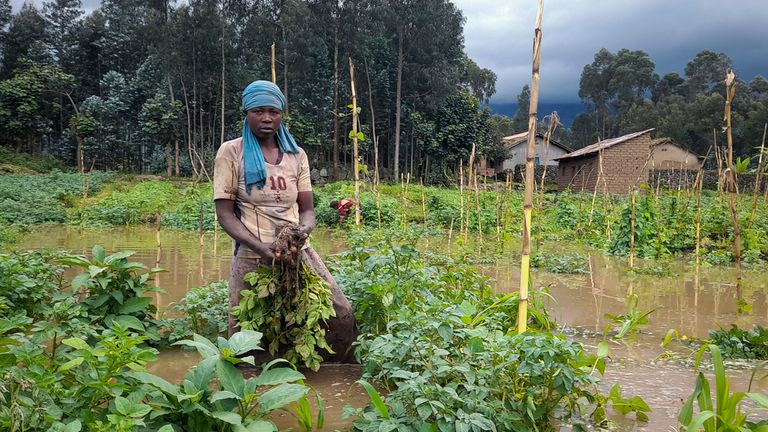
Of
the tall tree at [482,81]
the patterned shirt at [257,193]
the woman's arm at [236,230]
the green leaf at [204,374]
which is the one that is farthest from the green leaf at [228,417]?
the tall tree at [482,81]

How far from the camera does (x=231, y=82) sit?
26156 millimetres

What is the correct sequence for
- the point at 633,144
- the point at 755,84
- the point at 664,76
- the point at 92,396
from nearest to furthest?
the point at 92,396 → the point at 633,144 → the point at 755,84 → the point at 664,76

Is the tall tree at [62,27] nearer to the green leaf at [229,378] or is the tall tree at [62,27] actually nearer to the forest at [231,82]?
the forest at [231,82]

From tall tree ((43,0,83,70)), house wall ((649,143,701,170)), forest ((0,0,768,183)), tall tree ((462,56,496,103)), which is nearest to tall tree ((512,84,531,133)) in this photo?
tall tree ((462,56,496,103))

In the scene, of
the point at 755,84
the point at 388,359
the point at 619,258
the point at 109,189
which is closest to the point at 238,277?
the point at 388,359

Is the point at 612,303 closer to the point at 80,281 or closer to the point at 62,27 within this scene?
the point at 80,281

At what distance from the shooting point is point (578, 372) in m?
2.05

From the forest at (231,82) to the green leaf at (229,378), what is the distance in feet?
62.8

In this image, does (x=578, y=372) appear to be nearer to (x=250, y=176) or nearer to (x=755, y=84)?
(x=250, y=176)

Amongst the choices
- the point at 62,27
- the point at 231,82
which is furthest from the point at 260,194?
the point at 62,27

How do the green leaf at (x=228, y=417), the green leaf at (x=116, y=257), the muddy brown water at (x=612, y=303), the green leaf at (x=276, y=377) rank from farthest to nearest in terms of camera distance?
the green leaf at (x=116, y=257)
the muddy brown water at (x=612, y=303)
the green leaf at (x=276, y=377)
the green leaf at (x=228, y=417)

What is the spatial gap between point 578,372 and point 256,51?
27019mm

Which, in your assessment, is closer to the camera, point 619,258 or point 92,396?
point 92,396

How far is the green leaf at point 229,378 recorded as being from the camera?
70.8 inches
